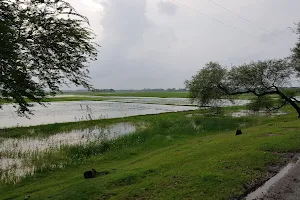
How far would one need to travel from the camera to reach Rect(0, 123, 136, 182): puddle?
648 inches

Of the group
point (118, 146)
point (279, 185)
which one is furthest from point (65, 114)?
point (279, 185)

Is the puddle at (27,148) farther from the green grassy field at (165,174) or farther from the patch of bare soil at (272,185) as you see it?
the patch of bare soil at (272,185)

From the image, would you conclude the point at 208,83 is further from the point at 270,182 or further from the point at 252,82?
the point at 270,182

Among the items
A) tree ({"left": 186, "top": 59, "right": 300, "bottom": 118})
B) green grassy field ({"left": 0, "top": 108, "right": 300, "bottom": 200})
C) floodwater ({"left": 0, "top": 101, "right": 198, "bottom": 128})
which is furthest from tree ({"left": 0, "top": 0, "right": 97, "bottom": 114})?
tree ({"left": 186, "top": 59, "right": 300, "bottom": 118})

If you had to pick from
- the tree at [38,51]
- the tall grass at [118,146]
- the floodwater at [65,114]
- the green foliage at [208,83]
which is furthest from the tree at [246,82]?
the tree at [38,51]

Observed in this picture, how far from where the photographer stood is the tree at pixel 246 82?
35.6m

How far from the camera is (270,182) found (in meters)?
9.75

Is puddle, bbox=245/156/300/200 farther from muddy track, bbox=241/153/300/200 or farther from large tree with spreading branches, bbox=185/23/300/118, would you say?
large tree with spreading branches, bbox=185/23/300/118

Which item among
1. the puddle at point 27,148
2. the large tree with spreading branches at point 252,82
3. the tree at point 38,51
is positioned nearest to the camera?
the tree at point 38,51

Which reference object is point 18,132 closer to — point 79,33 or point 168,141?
point 168,141

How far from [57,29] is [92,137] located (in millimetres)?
18657

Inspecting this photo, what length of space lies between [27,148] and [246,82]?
28121mm

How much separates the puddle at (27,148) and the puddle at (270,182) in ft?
40.1

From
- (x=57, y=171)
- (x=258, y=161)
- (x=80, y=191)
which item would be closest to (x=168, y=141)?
(x=57, y=171)
